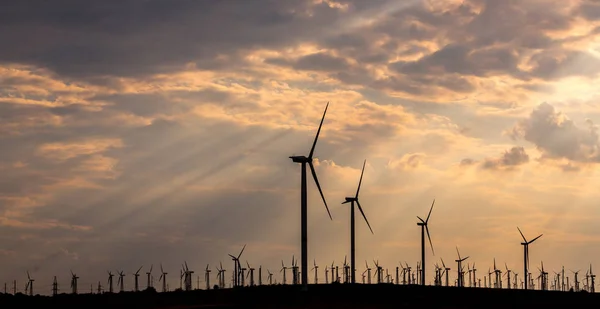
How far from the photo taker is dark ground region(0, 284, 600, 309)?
12206 centimetres

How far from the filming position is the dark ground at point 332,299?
12206 centimetres

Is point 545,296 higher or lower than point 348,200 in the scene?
lower

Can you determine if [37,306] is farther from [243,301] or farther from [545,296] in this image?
[545,296]

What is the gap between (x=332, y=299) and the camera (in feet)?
418

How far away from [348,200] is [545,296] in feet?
180

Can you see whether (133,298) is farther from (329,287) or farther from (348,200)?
(348,200)

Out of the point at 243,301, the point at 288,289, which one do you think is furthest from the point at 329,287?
the point at 243,301

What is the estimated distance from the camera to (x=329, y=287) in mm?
144375

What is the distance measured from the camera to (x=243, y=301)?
130 meters

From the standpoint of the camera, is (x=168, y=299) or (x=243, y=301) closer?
(x=243, y=301)

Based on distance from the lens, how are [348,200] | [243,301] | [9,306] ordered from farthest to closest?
[348,200], [9,306], [243,301]

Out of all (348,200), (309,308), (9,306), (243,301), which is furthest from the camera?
(348,200)

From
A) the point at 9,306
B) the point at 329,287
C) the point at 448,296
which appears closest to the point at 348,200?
the point at 329,287

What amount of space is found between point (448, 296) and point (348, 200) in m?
60.5
